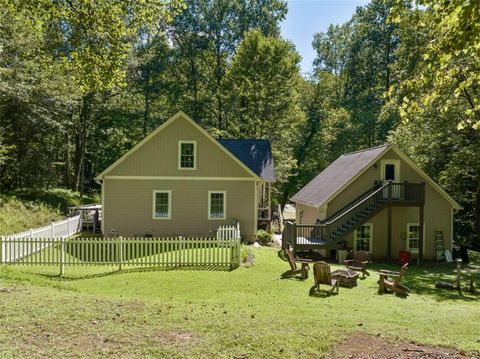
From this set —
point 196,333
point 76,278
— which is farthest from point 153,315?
point 76,278

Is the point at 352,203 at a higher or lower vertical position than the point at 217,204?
higher

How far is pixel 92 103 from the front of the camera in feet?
125

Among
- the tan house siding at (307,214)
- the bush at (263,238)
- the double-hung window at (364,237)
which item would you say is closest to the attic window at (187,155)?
the bush at (263,238)

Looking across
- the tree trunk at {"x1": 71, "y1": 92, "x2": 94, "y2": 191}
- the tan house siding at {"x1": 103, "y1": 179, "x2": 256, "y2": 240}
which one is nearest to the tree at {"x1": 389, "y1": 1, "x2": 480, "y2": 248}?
the tan house siding at {"x1": 103, "y1": 179, "x2": 256, "y2": 240}

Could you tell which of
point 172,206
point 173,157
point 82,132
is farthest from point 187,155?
point 82,132

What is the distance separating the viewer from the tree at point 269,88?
34.5 metres

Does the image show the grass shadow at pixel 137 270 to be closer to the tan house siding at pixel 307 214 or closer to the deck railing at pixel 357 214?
the deck railing at pixel 357 214

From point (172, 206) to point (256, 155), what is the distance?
24.8 feet

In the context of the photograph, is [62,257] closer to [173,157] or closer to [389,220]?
[173,157]

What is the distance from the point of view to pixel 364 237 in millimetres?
20438

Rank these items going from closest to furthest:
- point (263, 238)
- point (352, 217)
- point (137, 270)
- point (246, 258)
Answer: point (137, 270) → point (246, 258) → point (352, 217) → point (263, 238)

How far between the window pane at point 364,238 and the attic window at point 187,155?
9243 millimetres

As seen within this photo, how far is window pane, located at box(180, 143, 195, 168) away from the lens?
21.3 metres

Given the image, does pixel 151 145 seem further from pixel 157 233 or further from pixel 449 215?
pixel 449 215
